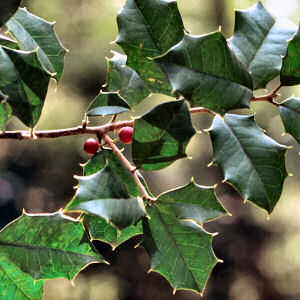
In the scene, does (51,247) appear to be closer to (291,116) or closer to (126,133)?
(126,133)

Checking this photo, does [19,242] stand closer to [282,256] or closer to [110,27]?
[110,27]

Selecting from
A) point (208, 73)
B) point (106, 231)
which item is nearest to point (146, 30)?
point (208, 73)

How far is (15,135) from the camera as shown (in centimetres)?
50

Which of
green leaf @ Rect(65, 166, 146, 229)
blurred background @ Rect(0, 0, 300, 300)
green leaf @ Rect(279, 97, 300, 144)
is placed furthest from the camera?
blurred background @ Rect(0, 0, 300, 300)

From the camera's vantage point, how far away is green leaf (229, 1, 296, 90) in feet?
1.73

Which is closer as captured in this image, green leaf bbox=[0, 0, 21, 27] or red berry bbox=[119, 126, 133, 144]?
green leaf bbox=[0, 0, 21, 27]

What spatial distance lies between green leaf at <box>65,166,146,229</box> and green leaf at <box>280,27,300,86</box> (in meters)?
0.19

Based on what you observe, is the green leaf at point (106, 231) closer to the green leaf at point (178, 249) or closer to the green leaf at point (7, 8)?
the green leaf at point (178, 249)

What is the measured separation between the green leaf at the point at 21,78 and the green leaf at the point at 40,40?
14 cm

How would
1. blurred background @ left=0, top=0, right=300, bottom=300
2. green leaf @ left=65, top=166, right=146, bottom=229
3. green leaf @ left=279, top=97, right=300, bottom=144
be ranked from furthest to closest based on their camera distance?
blurred background @ left=0, top=0, right=300, bottom=300 → green leaf @ left=279, top=97, right=300, bottom=144 → green leaf @ left=65, top=166, right=146, bottom=229

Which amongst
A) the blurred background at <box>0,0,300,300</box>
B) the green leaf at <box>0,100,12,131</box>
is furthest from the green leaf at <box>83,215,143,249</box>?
the blurred background at <box>0,0,300,300</box>

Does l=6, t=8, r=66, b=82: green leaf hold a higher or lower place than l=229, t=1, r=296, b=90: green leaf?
lower

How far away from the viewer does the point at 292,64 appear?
498 millimetres

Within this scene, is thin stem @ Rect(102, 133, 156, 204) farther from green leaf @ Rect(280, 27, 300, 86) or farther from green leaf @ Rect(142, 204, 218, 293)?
green leaf @ Rect(280, 27, 300, 86)
